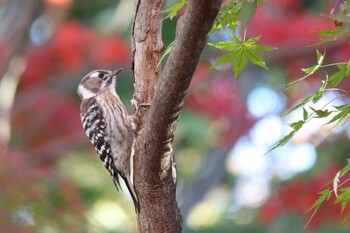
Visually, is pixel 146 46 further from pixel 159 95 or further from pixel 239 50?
pixel 239 50

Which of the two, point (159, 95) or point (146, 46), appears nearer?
point (159, 95)

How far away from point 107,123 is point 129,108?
4.69m

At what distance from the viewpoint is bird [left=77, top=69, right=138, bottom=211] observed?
6234mm

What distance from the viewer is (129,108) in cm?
1121

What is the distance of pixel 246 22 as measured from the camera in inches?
113

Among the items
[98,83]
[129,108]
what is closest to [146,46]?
[98,83]

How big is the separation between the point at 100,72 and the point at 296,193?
470 centimetres

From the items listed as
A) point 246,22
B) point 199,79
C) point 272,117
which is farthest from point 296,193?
point 246,22

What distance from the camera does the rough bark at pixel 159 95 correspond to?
3209mm

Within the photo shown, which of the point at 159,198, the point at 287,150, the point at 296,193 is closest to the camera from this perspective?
the point at 159,198

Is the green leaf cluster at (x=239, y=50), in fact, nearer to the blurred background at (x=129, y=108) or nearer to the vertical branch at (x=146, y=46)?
the vertical branch at (x=146, y=46)

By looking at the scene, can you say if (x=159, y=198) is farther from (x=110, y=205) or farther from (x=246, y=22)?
(x=110, y=205)

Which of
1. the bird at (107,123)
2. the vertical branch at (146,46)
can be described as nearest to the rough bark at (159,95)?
the vertical branch at (146,46)

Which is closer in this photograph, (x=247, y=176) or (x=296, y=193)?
(x=296, y=193)
